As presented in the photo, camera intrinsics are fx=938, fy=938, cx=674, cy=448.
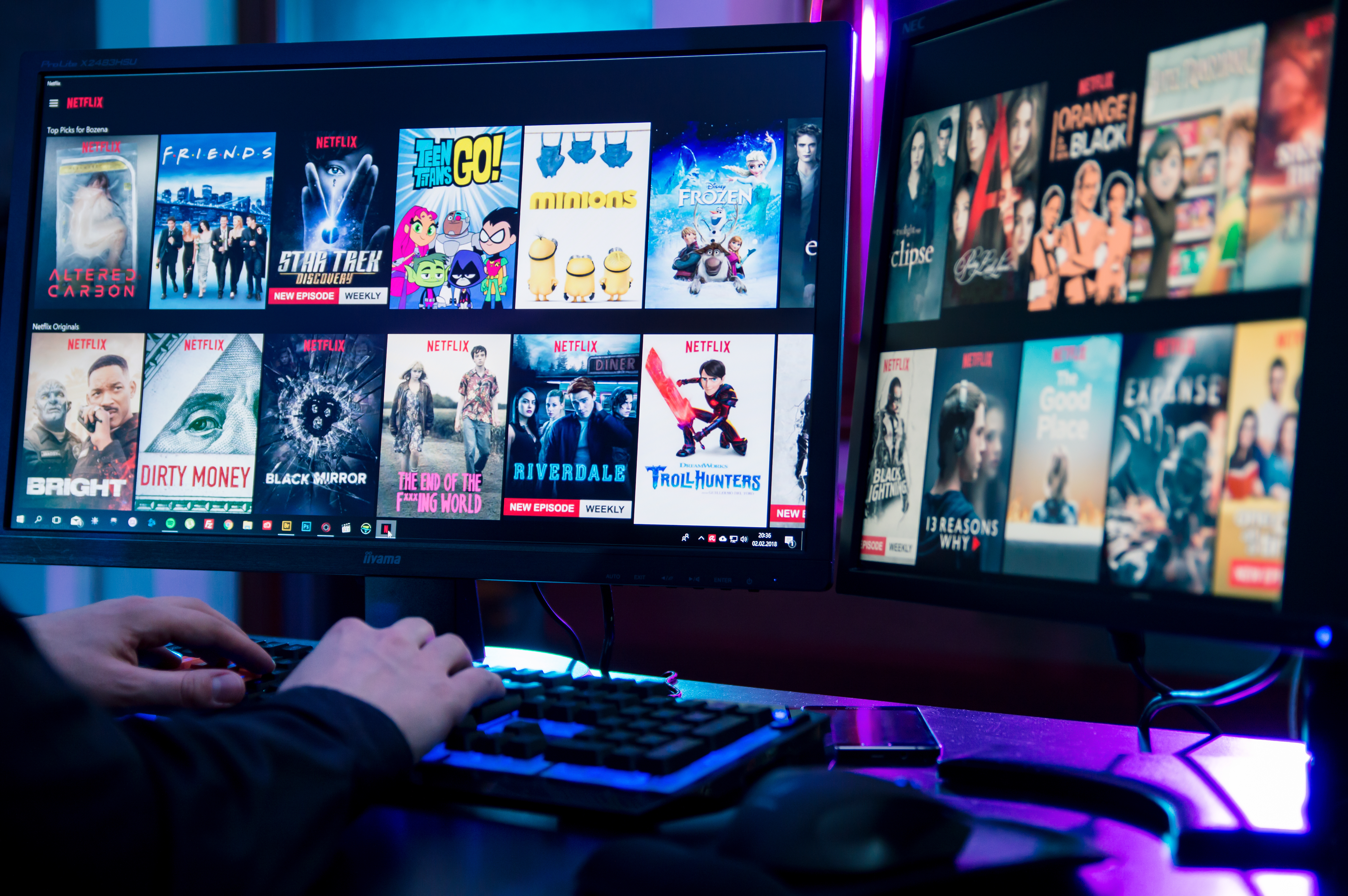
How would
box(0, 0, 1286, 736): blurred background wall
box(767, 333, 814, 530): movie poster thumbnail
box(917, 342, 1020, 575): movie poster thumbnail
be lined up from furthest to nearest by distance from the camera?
1. box(0, 0, 1286, 736): blurred background wall
2. box(767, 333, 814, 530): movie poster thumbnail
3. box(917, 342, 1020, 575): movie poster thumbnail

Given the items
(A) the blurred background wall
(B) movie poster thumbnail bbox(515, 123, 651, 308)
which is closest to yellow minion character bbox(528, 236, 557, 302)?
(B) movie poster thumbnail bbox(515, 123, 651, 308)

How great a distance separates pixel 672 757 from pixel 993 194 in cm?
44

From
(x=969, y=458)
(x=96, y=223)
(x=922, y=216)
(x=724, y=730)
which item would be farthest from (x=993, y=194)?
(x=96, y=223)

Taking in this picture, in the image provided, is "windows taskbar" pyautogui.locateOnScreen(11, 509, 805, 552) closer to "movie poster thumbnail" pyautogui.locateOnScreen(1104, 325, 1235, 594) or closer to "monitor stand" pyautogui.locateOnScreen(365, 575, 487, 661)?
"monitor stand" pyautogui.locateOnScreen(365, 575, 487, 661)

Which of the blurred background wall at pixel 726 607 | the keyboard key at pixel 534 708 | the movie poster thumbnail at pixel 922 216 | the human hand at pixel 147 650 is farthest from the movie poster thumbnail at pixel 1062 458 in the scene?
the blurred background wall at pixel 726 607

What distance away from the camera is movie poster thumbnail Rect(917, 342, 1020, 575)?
63 cm

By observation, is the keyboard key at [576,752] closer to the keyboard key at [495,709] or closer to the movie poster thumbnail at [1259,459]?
the keyboard key at [495,709]

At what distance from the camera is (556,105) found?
879 mm

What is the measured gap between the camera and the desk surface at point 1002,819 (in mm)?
447

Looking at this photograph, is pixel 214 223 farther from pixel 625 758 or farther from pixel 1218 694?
pixel 1218 694

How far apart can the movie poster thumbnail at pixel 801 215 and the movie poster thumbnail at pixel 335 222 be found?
37cm

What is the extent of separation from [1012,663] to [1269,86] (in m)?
1.07

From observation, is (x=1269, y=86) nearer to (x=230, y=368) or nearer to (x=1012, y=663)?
(x=230, y=368)

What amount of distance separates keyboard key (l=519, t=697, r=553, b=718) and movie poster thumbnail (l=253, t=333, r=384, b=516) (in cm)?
33
